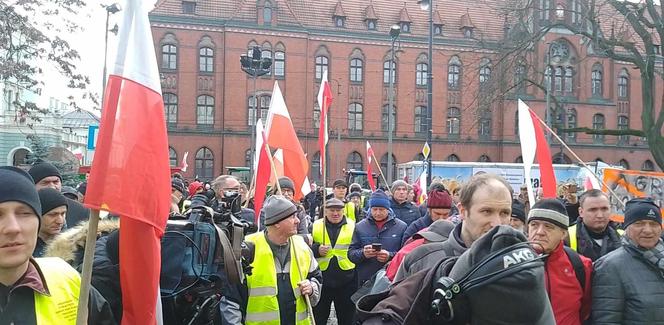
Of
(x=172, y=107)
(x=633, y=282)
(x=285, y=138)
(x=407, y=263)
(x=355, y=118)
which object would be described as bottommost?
(x=633, y=282)

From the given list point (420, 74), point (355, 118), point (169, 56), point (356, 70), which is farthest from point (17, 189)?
point (420, 74)

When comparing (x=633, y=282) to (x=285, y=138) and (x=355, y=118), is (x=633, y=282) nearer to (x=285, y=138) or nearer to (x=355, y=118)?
(x=285, y=138)

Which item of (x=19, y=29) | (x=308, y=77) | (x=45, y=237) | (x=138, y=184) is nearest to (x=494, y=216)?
(x=138, y=184)

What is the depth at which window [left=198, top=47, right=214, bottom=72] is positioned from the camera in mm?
45344

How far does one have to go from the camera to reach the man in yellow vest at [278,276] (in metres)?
4.71

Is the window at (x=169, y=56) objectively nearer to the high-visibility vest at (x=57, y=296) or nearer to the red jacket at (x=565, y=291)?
the red jacket at (x=565, y=291)

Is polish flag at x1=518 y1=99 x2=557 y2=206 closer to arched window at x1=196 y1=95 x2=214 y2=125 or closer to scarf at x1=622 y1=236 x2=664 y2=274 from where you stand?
scarf at x1=622 y1=236 x2=664 y2=274

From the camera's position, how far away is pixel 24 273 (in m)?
2.39

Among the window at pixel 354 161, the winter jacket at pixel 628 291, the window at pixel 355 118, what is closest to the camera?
the winter jacket at pixel 628 291

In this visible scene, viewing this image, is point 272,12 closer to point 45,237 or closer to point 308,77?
point 308,77

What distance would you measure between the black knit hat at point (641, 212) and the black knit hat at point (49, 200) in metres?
3.88

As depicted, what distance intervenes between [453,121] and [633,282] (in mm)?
46905

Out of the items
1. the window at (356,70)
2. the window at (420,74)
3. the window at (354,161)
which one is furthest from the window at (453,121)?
the window at (356,70)

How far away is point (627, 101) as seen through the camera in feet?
175
